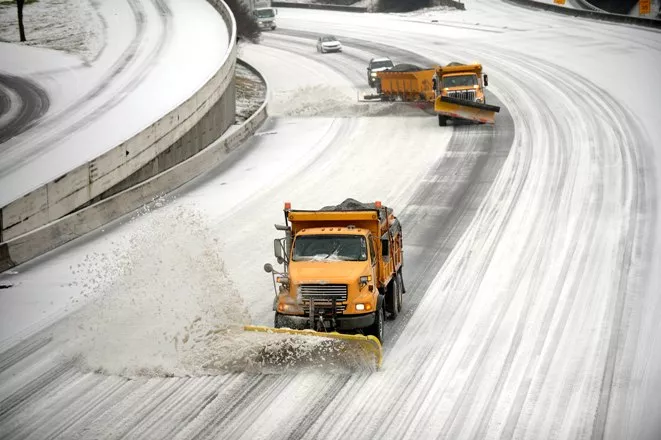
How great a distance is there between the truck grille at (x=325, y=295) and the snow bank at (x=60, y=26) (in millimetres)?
31430

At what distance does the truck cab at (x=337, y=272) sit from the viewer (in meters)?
15.4

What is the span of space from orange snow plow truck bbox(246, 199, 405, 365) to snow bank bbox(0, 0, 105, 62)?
3027 cm

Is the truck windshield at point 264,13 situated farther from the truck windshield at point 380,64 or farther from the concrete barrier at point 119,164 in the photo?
the concrete barrier at point 119,164

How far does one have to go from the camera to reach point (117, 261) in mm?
22031

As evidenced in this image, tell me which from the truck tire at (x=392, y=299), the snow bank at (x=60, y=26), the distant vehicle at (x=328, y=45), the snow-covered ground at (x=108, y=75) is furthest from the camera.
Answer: the distant vehicle at (x=328, y=45)

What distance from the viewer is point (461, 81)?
126ft

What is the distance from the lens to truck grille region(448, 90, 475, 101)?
125 feet

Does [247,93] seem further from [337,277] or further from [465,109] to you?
[337,277]

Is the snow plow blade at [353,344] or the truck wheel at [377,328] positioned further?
the truck wheel at [377,328]

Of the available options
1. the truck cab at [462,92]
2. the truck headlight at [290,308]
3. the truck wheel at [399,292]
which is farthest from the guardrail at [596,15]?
the truck headlight at [290,308]

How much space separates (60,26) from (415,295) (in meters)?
38.1

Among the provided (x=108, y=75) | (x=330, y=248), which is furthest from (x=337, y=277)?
(x=108, y=75)

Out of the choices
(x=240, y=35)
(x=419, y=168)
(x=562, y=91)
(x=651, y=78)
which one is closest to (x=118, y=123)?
(x=419, y=168)

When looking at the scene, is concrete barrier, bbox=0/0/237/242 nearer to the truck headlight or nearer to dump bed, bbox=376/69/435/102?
dump bed, bbox=376/69/435/102
